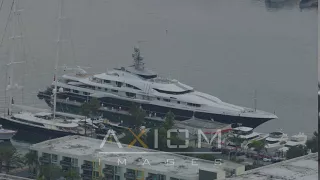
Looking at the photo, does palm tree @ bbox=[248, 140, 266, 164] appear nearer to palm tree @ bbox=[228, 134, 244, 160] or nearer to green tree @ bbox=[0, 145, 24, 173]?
palm tree @ bbox=[228, 134, 244, 160]

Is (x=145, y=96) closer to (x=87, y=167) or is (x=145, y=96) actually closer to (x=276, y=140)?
(x=276, y=140)

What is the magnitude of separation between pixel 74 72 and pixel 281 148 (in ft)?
12.6

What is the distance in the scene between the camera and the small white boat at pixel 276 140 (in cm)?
949

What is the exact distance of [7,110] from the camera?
10641mm

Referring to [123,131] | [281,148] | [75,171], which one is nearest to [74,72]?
[123,131]

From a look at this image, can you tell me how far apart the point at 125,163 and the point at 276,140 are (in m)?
2.55

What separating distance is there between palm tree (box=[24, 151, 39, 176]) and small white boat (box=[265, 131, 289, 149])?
2.58 metres

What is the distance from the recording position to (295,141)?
9609 mm

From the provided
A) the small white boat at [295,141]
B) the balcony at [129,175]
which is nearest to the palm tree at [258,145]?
the small white boat at [295,141]

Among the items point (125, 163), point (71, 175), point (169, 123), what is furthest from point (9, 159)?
point (169, 123)

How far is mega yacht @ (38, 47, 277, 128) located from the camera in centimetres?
1091

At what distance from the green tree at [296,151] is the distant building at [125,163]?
1.12 metres

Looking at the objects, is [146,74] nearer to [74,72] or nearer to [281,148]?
[74,72]

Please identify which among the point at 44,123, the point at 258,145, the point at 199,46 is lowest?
the point at 258,145
